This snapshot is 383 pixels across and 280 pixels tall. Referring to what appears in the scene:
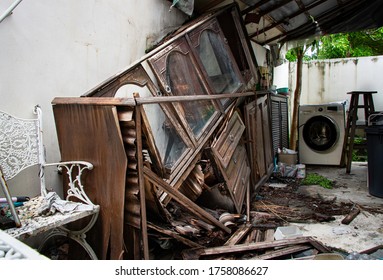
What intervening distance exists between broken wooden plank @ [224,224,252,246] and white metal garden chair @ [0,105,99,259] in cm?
126

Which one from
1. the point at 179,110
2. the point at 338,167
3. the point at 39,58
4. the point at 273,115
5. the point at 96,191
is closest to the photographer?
the point at 96,191

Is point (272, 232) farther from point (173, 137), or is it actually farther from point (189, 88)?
point (189, 88)

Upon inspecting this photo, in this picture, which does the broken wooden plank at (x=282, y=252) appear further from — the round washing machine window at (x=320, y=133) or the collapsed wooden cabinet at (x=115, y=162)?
the round washing machine window at (x=320, y=133)

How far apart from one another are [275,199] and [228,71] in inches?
76.7

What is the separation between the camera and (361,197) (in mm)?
4281

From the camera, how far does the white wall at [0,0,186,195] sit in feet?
6.56

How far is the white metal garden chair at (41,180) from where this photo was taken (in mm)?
1670

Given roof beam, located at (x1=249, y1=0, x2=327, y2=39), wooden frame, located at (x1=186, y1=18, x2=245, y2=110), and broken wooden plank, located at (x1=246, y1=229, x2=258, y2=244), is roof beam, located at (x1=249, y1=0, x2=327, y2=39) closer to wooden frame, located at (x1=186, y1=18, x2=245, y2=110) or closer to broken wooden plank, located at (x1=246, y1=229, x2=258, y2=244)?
wooden frame, located at (x1=186, y1=18, x2=245, y2=110)

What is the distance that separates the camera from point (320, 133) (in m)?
6.40

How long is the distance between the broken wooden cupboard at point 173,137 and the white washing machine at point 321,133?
1.81 meters

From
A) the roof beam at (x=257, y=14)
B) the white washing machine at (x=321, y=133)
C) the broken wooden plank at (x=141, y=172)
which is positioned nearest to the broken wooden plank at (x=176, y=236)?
the broken wooden plank at (x=141, y=172)

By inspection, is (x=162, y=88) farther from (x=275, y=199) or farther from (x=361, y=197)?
(x=361, y=197)
